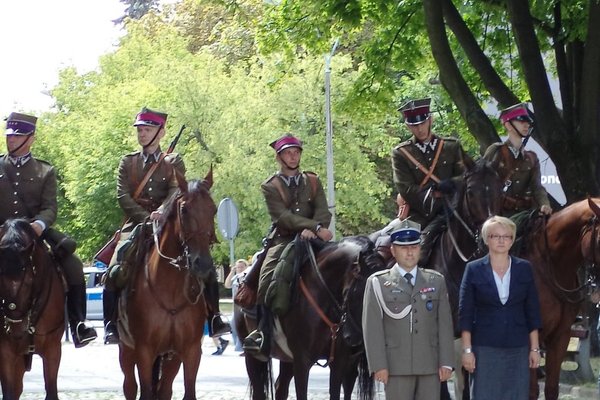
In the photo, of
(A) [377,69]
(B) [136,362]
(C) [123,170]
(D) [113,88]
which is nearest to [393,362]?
(B) [136,362]

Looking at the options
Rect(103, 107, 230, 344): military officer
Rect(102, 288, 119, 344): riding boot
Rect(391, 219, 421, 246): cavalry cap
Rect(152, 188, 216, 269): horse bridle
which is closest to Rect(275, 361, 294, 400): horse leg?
Rect(103, 107, 230, 344): military officer

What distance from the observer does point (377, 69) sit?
2617 centimetres

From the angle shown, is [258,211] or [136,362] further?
[258,211]

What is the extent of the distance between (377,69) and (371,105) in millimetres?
1013

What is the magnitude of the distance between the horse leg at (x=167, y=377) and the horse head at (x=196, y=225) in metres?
1.58

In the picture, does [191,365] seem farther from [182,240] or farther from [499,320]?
[499,320]

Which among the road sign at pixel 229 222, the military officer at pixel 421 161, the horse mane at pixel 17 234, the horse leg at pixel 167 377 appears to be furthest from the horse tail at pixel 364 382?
the road sign at pixel 229 222

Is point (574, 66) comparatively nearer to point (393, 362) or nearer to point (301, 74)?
point (393, 362)

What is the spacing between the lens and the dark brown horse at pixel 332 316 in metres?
13.4

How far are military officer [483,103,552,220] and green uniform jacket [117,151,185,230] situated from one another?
3321mm

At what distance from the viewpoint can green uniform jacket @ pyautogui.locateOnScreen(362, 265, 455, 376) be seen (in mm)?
10055

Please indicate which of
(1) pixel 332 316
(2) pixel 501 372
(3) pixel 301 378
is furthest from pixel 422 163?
(2) pixel 501 372

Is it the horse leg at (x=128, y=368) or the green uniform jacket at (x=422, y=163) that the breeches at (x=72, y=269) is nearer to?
the horse leg at (x=128, y=368)

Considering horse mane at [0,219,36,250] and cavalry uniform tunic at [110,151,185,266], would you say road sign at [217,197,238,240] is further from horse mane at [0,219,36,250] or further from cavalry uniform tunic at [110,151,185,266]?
horse mane at [0,219,36,250]
